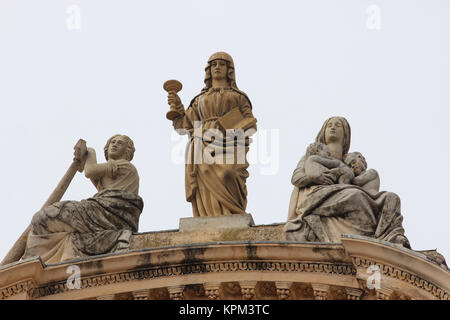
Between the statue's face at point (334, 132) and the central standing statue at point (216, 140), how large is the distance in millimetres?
1262

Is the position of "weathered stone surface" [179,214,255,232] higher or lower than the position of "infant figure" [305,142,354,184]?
lower

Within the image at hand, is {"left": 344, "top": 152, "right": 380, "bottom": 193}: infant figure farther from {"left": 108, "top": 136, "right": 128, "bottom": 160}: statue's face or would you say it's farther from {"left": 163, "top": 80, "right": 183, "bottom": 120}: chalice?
{"left": 108, "top": 136, "right": 128, "bottom": 160}: statue's face

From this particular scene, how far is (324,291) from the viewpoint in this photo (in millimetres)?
21453

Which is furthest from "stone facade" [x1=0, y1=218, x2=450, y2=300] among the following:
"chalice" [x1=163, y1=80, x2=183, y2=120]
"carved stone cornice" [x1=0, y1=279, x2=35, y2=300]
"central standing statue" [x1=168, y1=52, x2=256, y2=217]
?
A: "chalice" [x1=163, y1=80, x2=183, y2=120]

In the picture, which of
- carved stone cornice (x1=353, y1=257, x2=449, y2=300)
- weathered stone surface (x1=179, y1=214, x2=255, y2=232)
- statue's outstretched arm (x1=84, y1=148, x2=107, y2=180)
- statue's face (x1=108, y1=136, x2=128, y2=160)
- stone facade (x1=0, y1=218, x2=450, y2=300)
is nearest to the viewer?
carved stone cornice (x1=353, y1=257, x2=449, y2=300)

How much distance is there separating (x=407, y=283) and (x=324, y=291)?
1.22 meters

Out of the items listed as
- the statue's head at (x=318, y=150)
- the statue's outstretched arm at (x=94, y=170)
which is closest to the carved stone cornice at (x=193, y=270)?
the statue's head at (x=318, y=150)

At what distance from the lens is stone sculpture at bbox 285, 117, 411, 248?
22.4m

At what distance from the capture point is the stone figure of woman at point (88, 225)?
23016 mm

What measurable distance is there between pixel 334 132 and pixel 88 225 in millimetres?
4315

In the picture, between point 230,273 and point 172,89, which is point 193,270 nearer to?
point 230,273

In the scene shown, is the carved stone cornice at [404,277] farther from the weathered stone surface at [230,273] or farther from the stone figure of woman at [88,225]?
the stone figure of woman at [88,225]

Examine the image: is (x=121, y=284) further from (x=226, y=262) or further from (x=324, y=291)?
(x=324, y=291)

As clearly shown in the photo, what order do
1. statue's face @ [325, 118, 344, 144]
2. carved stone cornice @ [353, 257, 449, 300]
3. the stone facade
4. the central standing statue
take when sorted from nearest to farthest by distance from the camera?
1. carved stone cornice @ [353, 257, 449, 300]
2. the stone facade
3. the central standing statue
4. statue's face @ [325, 118, 344, 144]
